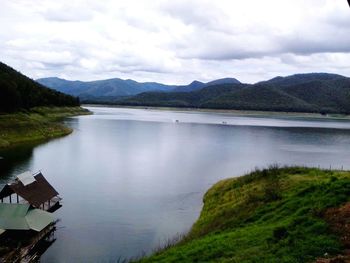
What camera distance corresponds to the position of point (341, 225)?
18359 mm

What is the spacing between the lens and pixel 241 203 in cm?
3325

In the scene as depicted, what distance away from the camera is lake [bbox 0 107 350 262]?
3281 cm

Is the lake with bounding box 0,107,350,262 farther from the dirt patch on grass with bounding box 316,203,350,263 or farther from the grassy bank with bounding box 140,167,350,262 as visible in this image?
the dirt patch on grass with bounding box 316,203,350,263

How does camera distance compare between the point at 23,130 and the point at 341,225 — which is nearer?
the point at 341,225

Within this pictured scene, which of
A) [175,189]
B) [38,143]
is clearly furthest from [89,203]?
[38,143]

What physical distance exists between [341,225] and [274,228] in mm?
3550

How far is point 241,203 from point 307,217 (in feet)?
41.9

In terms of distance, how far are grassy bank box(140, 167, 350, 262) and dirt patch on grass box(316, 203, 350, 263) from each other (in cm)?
18

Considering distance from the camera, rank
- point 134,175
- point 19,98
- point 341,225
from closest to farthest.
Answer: point 341,225, point 134,175, point 19,98

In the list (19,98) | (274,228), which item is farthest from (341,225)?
(19,98)

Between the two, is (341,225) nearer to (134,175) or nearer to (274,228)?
(274,228)

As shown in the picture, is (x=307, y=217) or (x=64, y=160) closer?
(x=307, y=217)

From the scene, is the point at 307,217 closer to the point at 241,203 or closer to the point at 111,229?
the point at 241,203

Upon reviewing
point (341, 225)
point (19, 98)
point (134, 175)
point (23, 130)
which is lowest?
point (134, 175)
